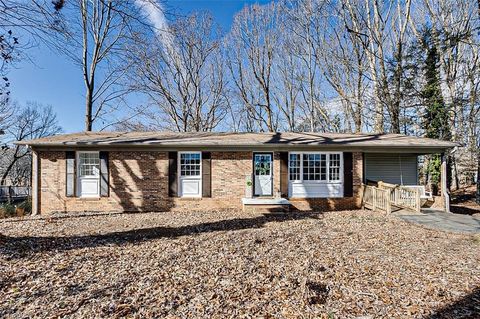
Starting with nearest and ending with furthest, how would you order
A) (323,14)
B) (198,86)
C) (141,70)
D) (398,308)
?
(398,308)
(323,14)
(141,70)
(198,86)

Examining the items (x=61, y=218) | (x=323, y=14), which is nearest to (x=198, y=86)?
(x=323, y=14)

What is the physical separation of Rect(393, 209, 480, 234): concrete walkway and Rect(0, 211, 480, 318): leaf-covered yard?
0.71 meters

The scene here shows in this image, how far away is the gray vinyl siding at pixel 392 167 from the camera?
11336mm

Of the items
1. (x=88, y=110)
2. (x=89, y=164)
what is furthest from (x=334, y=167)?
(x=88, y=110)

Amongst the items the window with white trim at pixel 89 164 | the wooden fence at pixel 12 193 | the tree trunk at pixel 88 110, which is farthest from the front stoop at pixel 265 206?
the wooden fence at pixel 12 193

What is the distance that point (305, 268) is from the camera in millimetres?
4055

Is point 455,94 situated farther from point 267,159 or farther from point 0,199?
point 0,199

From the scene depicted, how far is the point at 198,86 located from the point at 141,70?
440 centimetres

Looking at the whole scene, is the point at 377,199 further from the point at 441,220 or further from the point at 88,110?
the point at 88,110

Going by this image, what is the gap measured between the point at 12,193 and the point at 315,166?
2365 centimetres

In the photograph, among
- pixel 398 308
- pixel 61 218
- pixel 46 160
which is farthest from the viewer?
pixel 46 160

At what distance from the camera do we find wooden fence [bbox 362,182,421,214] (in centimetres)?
845

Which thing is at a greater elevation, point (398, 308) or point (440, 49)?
point (440, 49)

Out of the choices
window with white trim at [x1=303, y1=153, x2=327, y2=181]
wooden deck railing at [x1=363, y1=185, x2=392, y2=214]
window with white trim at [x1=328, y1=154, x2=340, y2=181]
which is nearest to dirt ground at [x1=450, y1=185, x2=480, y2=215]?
wooden deck railing at [x1=363, y1=185, x2=392, y2=214]
